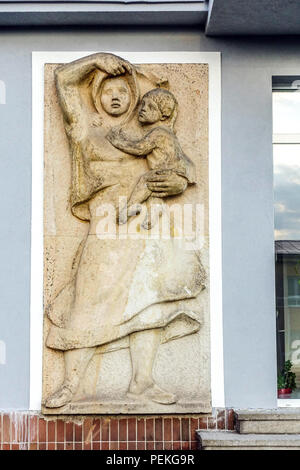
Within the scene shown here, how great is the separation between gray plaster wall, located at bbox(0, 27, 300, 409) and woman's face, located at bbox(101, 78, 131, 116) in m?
0.30

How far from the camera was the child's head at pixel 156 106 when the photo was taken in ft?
16.9

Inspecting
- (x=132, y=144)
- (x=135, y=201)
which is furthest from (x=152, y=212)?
(x=132, y=144)

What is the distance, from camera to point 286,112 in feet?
18.1

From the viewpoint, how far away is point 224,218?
5250 mm

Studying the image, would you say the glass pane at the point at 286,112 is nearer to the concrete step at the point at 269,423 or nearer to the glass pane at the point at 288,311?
the glass pane at the point at 288,311

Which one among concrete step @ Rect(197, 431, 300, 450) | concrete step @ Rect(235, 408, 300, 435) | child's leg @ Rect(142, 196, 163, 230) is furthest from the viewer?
child's leg @ Rect(142, 196, 163, 230)

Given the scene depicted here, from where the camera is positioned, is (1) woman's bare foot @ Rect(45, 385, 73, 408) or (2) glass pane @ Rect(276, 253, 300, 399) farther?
(2) glass pane @ Rect(276, 253, 300, 399)

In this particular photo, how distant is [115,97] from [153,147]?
46 centimetres

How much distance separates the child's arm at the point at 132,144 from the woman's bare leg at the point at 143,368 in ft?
4.11

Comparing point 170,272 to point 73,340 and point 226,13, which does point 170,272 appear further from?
point 226,13

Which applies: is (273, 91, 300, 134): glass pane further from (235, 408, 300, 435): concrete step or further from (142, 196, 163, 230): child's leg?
(235, 408, 300, 435): concrete step

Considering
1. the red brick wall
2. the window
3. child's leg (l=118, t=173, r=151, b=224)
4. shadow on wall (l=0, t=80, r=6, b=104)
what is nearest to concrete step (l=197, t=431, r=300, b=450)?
the red brick wall

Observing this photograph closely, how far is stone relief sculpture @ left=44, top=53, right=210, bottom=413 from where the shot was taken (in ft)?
16.5

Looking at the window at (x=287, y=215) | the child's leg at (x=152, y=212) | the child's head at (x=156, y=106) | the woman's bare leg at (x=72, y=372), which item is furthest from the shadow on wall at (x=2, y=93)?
the window at (x=287, y=215)
